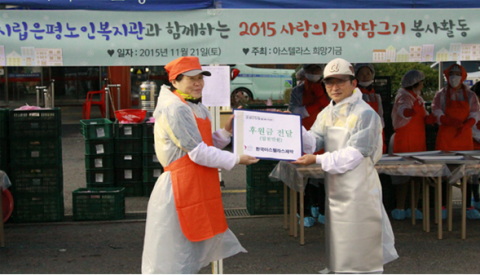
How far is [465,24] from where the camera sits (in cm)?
483

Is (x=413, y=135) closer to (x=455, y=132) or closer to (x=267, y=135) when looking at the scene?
(x=455, y=132)

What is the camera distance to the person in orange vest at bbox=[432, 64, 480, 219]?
6238 mm

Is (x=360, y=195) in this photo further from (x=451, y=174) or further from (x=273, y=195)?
(x=273, y=195)

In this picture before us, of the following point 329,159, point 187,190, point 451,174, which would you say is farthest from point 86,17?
point 451,174

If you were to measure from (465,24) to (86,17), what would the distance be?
12.0 feet

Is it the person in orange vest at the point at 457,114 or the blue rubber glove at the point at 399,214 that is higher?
the person in orange vest at the point at 457,114

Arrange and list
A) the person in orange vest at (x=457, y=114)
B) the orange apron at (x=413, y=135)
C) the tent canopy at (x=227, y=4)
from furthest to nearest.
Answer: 1. the orange apron at (x=413, y=135)
2. the person in orange vest at (x=457, y=114)
3. the tent canopy at (x=227, y=4)

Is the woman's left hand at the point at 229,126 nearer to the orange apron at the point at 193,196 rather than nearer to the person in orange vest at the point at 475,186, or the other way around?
the orange apron at the point at 193,196

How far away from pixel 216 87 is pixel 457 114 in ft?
10.1

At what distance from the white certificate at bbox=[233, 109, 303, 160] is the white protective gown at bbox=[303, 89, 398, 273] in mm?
251

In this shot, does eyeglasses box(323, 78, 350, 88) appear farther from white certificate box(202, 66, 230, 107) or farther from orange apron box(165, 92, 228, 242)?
white certificate box(202, 66, 230, 107)

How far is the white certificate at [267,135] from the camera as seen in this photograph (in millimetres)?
3521

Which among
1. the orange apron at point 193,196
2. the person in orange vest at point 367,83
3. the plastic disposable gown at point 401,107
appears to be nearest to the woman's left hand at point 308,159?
the orange apron at point 193,196

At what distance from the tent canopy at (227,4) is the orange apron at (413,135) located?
1785mm
